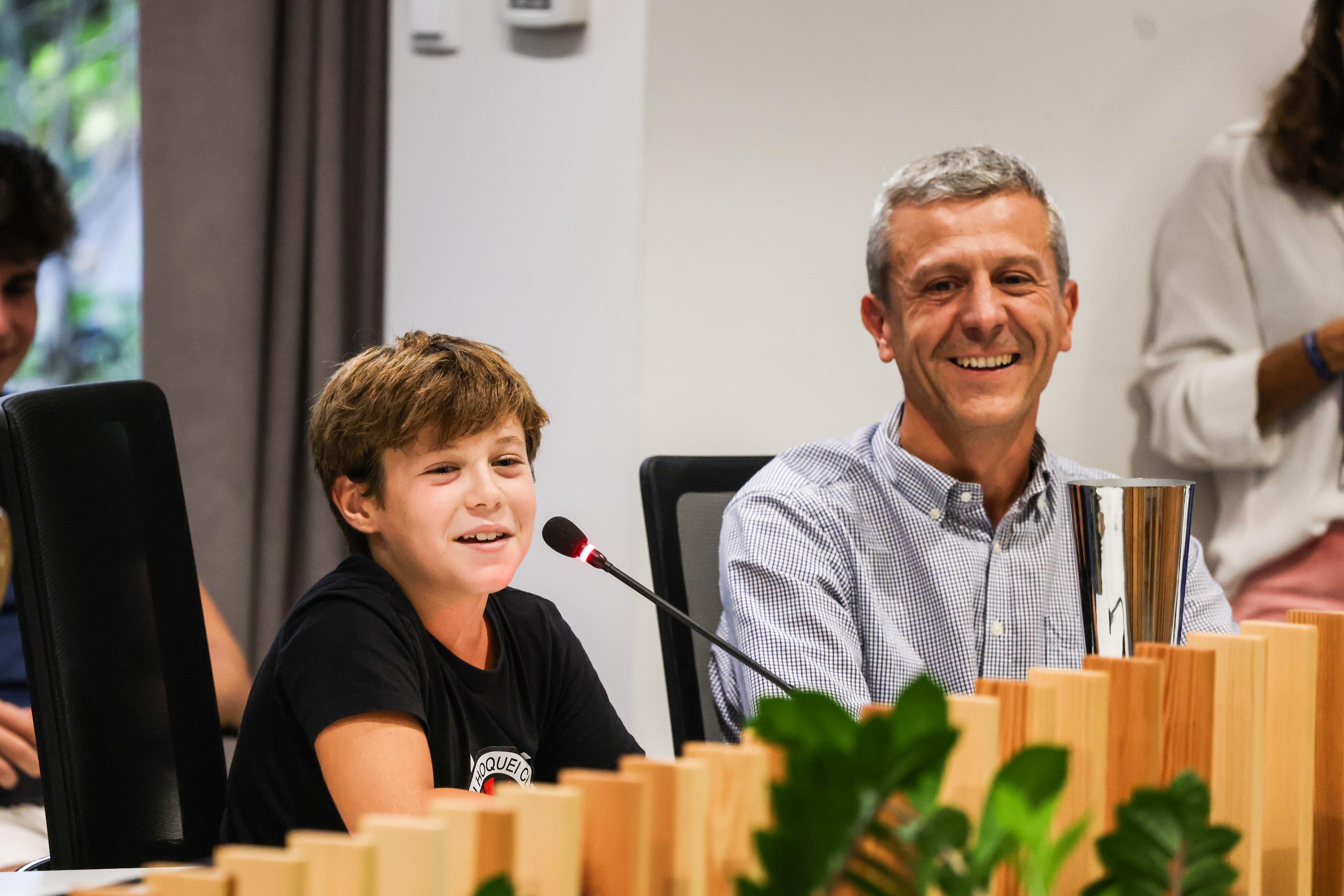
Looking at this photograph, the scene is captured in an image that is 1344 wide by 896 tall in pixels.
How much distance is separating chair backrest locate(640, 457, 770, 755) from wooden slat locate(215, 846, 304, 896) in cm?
99

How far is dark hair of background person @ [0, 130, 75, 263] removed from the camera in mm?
1991

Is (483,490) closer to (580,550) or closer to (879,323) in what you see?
(580,550)

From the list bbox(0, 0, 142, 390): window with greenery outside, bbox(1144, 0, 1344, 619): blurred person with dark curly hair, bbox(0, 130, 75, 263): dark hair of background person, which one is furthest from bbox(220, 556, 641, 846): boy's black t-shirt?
bbox(0, 0, 142, 390): window with greenery outside

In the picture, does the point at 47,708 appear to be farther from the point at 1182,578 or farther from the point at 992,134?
the point at 992,134

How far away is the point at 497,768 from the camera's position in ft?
4.08

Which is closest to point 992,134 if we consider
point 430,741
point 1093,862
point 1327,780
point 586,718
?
point 586,718

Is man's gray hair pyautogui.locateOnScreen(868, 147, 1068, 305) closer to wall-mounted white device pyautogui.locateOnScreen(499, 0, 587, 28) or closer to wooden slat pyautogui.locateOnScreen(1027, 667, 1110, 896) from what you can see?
wall-mounted white device pyautogui.locateOnScreen(499, 0, 587, 28)

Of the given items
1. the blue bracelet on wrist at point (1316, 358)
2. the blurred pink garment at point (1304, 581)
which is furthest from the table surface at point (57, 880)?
the blue bracelet on wrist at point (1316, 358)

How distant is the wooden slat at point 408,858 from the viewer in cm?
48

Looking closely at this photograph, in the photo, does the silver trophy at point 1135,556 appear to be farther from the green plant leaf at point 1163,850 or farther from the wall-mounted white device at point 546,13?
the wall-mounted white device at point 546,13

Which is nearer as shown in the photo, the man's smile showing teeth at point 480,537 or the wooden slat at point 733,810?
the wooden slat at point 733,810

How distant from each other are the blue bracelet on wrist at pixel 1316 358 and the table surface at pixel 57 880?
1.87 meters

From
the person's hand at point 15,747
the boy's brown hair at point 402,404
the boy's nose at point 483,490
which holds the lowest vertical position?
the person's hand at point 15,747

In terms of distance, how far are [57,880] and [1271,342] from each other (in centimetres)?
199
